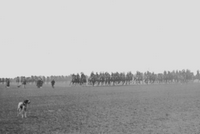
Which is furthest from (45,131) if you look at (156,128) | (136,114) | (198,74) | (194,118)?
(198,74)

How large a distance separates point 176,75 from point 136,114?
63404 millimetres

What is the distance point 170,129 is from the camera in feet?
35.8

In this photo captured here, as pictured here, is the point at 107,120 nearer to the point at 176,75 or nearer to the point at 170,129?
the point at 170,129

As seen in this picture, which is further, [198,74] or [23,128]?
[198,74]

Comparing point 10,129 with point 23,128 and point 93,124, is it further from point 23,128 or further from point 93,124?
point 93,124

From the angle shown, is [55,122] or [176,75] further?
[176,75]

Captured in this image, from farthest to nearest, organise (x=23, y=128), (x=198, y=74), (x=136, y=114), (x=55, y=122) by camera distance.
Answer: (x=198, y=74) < (x=136, y=114) < (x=55, y=122) < (x=23, y=128)

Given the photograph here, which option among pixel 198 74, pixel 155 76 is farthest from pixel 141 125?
pixel 198 74

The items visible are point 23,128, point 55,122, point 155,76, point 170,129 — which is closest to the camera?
point 170,129

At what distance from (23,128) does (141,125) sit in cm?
512

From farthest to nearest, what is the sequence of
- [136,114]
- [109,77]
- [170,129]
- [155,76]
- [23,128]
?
[155,76] → [109,77] → [136,114] → [23,128] → [170,129]

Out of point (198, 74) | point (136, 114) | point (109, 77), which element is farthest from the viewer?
point (198, 74)

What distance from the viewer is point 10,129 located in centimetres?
1141

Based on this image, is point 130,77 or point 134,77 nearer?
point 130,77
